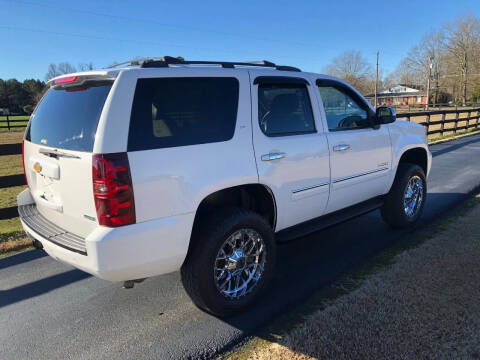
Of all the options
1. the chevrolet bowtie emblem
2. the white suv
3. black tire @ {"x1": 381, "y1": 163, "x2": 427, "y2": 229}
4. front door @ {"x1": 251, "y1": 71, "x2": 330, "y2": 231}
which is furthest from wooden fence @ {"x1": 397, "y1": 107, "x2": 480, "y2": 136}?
the chevrolet bowtie emblem

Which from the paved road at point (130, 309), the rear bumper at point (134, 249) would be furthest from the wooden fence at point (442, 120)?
the rear bumper at point (134, 249)

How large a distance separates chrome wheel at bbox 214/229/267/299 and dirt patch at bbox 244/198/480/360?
1.84 feet

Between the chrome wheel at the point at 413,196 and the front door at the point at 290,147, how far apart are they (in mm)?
1713

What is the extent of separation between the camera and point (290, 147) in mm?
3320

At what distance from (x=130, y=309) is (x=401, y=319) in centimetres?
222

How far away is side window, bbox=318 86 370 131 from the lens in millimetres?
3920

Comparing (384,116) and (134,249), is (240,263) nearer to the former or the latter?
(134,249)

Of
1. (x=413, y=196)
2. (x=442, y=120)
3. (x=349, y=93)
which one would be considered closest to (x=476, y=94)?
(x=442, y=120)

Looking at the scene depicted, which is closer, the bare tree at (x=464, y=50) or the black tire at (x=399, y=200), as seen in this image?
the black tire at (x=399, y=200)

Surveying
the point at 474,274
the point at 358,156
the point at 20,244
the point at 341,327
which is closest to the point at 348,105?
the point at 358,156

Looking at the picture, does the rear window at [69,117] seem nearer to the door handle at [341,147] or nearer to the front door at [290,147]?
the front door at [290,147]

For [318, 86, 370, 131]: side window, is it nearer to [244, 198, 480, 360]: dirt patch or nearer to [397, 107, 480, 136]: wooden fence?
[244, 198, 480, 360]: dirt patch

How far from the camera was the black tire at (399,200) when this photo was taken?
4691mm

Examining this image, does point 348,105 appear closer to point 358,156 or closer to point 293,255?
point 358,156
